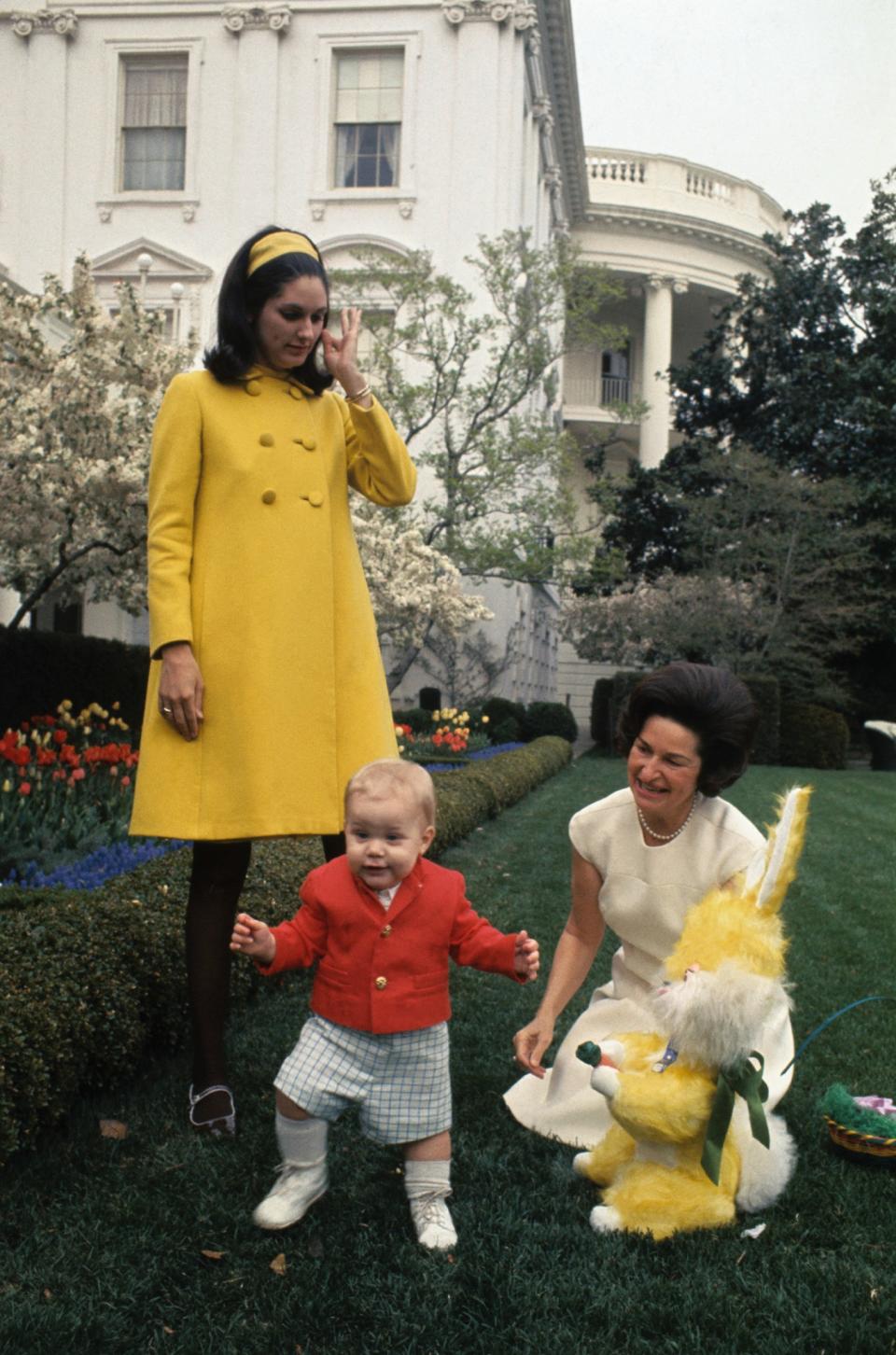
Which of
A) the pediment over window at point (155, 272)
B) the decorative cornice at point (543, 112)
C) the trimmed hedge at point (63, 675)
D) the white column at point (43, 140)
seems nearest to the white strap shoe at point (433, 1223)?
the trimmed hedge at point (63, 675)

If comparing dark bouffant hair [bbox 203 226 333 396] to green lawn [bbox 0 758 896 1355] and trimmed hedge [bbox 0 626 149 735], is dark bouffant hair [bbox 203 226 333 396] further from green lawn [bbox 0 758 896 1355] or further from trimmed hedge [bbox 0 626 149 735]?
trimmed hedge [bbox 0 626 149 735]

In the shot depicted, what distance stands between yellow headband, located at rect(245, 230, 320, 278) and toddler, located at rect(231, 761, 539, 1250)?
1229mm

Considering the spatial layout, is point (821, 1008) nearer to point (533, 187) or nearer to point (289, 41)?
point (289, 41)

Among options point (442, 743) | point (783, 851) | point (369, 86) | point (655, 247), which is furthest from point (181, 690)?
point (655, 247)

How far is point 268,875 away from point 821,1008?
205 centimetres

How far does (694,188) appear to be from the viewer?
30719 mm

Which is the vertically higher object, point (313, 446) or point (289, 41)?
point (289, 41)

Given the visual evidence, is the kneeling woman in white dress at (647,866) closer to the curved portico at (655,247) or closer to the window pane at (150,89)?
the window pane at (150,89)

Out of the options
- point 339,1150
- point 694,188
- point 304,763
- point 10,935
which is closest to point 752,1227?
point 339,1150

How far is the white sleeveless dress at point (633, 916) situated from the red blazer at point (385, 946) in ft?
1.76

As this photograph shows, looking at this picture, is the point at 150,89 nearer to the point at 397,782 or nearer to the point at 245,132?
the point at 245,132

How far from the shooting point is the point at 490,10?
19.3 m

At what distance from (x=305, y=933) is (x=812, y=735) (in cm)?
1815

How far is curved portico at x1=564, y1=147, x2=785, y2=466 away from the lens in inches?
1163
